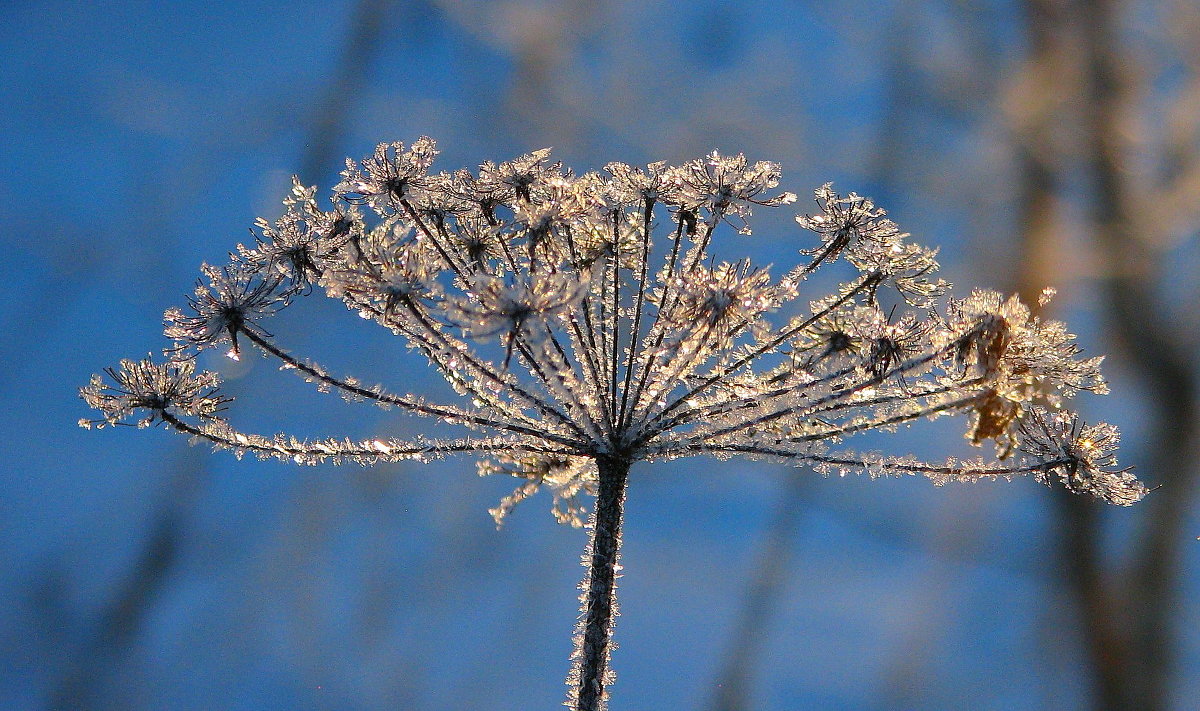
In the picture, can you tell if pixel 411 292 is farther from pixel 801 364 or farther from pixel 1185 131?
pixel 1185 131

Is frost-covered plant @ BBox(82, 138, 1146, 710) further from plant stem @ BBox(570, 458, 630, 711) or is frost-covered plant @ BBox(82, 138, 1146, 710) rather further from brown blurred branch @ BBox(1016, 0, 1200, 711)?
brown blurred branch @ BBox(1016, 0, 1200, 711)

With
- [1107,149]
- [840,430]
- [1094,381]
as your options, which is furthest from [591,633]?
[1107,149]

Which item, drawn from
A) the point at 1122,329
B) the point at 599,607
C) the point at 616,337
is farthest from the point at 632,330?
the point at 1122,329

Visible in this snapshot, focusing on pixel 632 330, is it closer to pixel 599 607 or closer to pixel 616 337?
pixel 616 337

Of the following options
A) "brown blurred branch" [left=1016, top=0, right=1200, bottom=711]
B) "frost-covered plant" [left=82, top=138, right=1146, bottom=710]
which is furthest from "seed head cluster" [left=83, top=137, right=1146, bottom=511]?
"brown blurred branch" [left=1016, top=0, right=1200, bottom=711]

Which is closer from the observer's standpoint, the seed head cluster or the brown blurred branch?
the seed head cluster

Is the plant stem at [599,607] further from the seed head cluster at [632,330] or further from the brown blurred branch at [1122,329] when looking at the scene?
the brown blurred branch at [1122,329]

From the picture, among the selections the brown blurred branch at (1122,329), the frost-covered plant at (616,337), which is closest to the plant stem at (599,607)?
the frost-covered plant at (616,337)
